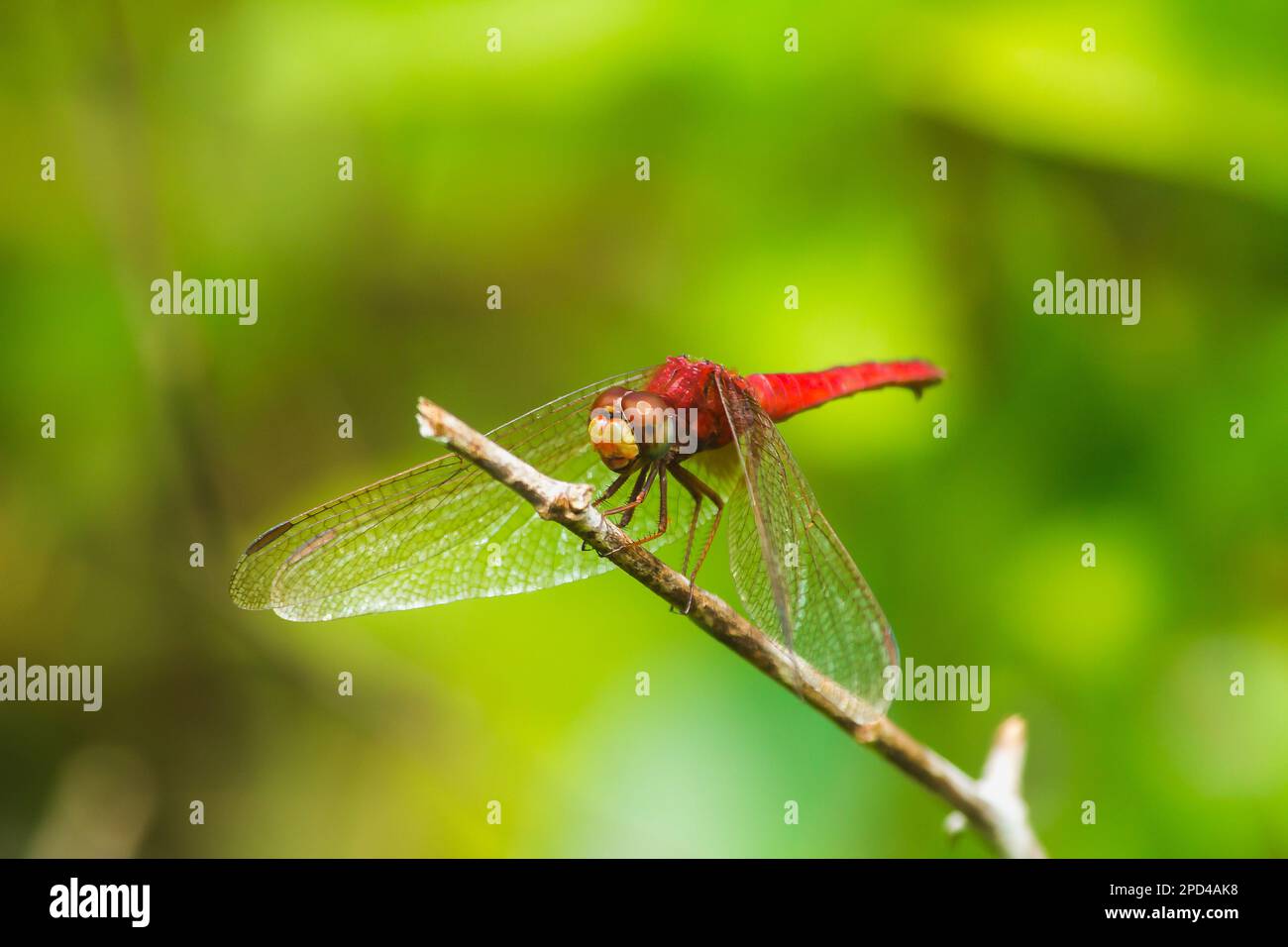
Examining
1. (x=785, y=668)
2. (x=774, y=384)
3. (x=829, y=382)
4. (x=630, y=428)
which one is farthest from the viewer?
(x=829, y=382)

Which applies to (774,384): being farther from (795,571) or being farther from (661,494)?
(795,571)

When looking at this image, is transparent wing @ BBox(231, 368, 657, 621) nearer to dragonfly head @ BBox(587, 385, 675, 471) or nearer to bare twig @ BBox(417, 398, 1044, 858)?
dragonfly head @ BBox(587, 385, 675, 471)

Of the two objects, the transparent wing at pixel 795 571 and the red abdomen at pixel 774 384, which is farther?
the red abdomen at pixel 774 384

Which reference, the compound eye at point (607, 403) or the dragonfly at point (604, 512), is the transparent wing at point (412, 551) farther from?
the compound eye at point (607, 403)

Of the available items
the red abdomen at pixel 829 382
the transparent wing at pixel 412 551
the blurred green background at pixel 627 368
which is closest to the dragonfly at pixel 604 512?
the transparent wing at pixel 412 551

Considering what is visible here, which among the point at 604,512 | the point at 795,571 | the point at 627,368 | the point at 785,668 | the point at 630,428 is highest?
the point at 627,368

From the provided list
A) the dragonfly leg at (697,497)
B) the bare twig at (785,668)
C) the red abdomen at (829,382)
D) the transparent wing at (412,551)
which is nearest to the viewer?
the bare twig at (785,668)

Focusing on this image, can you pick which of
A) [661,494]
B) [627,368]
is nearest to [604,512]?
[661,494]

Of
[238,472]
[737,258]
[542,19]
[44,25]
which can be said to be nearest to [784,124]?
[737,258]
